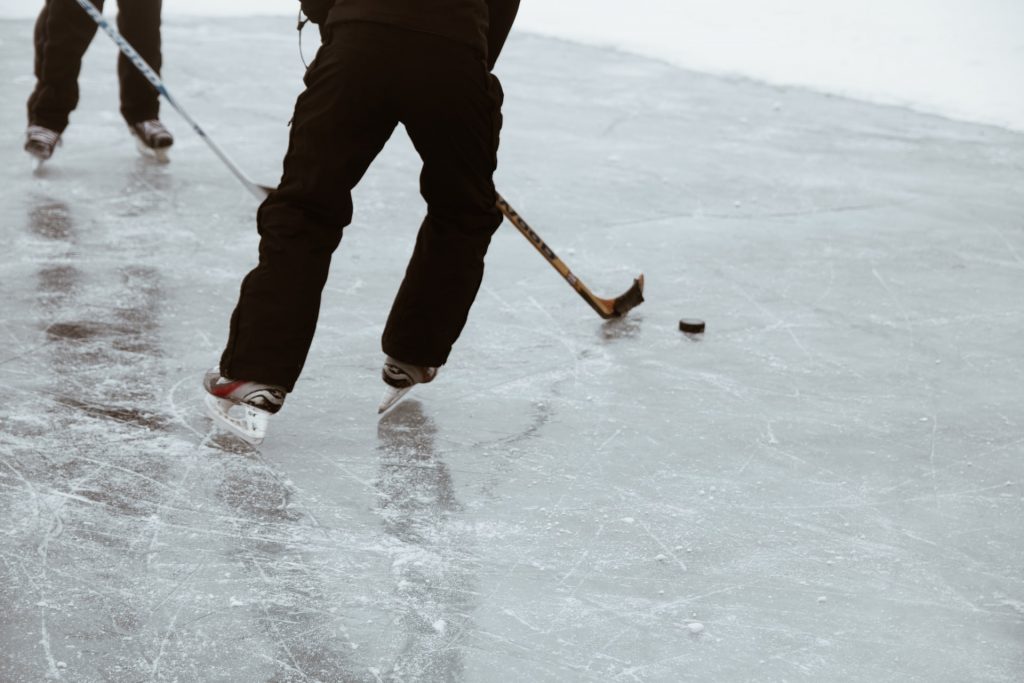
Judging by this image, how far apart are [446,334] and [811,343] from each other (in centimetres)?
110

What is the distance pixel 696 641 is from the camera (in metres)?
2.14

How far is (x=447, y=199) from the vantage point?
2.78 metres

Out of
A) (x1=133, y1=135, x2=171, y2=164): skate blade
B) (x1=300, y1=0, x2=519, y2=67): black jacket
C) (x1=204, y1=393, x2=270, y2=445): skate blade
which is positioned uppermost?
(x1=300, y1=0, x2=519, y2=67): black jacket

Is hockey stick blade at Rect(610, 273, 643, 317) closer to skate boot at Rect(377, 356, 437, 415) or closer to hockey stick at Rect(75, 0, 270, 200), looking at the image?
skate boot at Rect(377, 356, 437, 415)

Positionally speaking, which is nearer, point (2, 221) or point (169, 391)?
point (169, 391)

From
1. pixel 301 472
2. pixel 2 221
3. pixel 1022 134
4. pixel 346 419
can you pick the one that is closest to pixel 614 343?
pixel 346 419

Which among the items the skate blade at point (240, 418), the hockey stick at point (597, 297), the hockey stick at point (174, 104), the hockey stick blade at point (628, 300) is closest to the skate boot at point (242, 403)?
the skate blade at point (240, 418)

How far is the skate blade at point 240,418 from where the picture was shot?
2771 millimetres

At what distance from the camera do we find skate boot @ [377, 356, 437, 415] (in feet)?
9.77

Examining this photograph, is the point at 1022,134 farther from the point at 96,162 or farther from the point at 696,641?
the point at 696,641

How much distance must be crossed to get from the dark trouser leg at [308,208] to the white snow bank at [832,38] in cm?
482

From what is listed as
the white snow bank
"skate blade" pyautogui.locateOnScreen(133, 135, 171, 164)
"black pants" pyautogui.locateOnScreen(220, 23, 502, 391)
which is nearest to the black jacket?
"black pants" pyautogui.locateOnScreen(220, 23, 502, 391)

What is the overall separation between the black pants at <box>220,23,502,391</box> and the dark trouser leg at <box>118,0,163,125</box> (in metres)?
2.47

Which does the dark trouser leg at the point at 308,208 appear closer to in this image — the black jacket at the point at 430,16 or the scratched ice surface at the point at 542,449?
the black jacket at the point at 430,16
